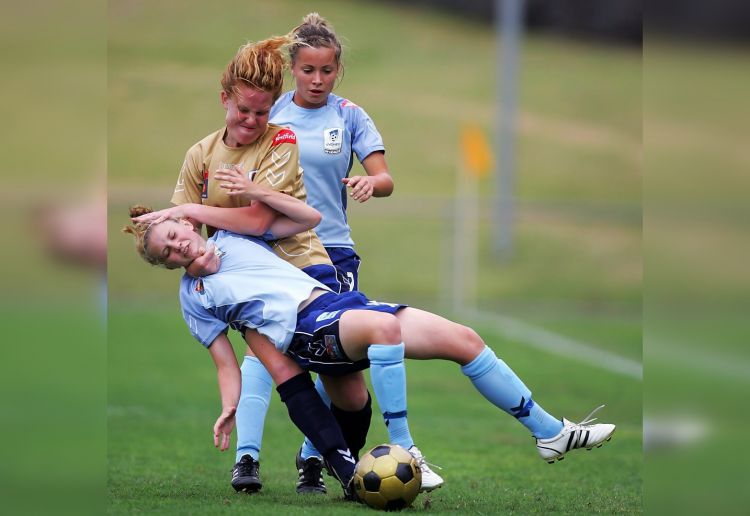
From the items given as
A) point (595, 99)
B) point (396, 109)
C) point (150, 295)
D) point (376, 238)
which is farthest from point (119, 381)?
point (595, 99)

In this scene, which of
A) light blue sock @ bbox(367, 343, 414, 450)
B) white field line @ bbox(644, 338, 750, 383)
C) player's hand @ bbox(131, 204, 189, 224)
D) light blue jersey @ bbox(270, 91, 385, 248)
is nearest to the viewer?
white field line @ bbox(644, 338, 750, 383)

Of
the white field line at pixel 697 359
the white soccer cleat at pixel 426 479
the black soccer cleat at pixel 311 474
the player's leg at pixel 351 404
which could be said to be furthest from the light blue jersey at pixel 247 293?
the white field line at pixel 697 359

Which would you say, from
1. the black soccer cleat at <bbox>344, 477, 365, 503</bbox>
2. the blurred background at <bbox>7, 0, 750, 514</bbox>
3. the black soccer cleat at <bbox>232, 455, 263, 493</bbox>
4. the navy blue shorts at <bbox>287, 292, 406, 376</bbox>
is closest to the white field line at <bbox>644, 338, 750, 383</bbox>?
the blurred background at <bbox>7, 0, 750, 514</bbox>

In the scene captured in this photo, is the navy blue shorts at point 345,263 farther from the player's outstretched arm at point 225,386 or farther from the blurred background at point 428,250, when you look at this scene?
the blurred background at point 428,250

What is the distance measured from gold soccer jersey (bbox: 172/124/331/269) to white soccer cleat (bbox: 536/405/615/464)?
51.9 inches

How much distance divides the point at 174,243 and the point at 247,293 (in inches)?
14.3

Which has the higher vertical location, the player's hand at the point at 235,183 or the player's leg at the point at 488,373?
the player's hand at the point at 235,183

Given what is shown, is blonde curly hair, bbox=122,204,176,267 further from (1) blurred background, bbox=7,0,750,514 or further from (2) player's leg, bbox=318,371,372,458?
(2) player's leg, bbox=318,371,372,458

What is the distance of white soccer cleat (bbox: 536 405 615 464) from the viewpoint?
4.60 m

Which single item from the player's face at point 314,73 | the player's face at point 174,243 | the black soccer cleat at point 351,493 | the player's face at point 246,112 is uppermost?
the player's face at point 314,73

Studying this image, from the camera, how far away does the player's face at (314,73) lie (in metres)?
5.07

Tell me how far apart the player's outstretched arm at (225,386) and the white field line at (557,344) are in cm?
650

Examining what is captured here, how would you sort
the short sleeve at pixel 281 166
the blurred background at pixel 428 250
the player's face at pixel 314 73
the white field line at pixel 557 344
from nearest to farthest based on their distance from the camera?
the blurred background at pixel 428 250
the short sleeve at pixel 281 166
the player's face at pixel 314 73
the white field line at pixel 557 344

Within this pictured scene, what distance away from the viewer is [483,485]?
219 inches
